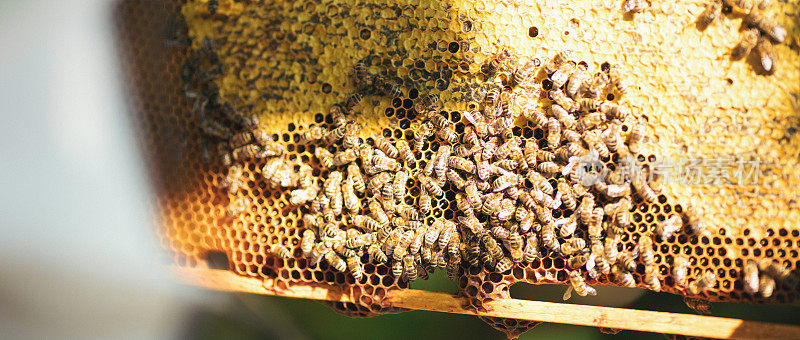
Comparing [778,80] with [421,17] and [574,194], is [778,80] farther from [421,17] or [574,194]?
[421,17]

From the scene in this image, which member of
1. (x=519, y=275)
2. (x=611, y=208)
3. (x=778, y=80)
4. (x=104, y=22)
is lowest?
(x=519, y=275)

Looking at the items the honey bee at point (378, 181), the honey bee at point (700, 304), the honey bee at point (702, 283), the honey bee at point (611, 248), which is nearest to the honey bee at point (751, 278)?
the honey bee at point (702, 283)

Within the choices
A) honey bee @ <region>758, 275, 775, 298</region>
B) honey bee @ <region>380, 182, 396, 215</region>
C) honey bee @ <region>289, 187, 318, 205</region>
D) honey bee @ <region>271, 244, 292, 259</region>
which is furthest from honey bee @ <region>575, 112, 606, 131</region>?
honey bee @ <region>271, 244, 292, 259</region>

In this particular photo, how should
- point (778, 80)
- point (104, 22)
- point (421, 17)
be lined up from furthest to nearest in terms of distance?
point (104, 22), point (421, 17), point (778, 80)

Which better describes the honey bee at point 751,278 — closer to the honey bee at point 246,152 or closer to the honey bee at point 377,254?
the honey bee at point 377,254

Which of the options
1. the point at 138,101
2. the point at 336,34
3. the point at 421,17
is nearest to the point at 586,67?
the point at 421,17

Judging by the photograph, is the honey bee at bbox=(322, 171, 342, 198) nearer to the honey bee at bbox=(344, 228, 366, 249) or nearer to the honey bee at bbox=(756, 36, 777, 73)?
the honey bee at bbox=(344, 228, 366, 249)

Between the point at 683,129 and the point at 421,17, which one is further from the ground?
the point at 421,17
